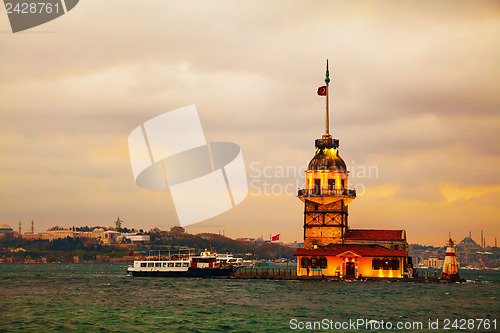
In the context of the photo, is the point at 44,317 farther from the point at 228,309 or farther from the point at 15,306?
the point at 228,309

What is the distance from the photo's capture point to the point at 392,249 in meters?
105

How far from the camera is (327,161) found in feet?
357

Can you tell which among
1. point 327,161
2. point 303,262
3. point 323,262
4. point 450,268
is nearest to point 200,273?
point 303,262

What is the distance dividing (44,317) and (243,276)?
5561 centimetres

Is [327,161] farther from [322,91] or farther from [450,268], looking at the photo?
[450,268]

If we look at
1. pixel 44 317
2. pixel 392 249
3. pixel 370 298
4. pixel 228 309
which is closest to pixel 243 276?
pixel 392 249

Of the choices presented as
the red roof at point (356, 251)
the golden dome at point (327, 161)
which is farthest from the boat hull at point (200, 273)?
the golden dome at point (327, 161)

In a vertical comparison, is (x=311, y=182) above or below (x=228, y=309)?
above

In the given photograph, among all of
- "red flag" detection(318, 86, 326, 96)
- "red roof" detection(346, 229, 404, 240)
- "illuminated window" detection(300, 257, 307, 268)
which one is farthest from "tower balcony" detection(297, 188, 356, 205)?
"red flag" detection(318, 86, 326, 96)

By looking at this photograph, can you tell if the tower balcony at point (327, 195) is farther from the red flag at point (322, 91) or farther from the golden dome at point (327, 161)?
the red flag at point (322, 91)

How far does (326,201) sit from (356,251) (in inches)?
371

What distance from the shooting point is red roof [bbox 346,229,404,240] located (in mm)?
106125

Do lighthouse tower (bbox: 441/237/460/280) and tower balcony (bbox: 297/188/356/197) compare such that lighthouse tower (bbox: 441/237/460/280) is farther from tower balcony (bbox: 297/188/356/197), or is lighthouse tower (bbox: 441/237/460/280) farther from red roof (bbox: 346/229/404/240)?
tower balcony (bbox: 297/188/356/197)

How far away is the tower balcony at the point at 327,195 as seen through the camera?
350 feet
